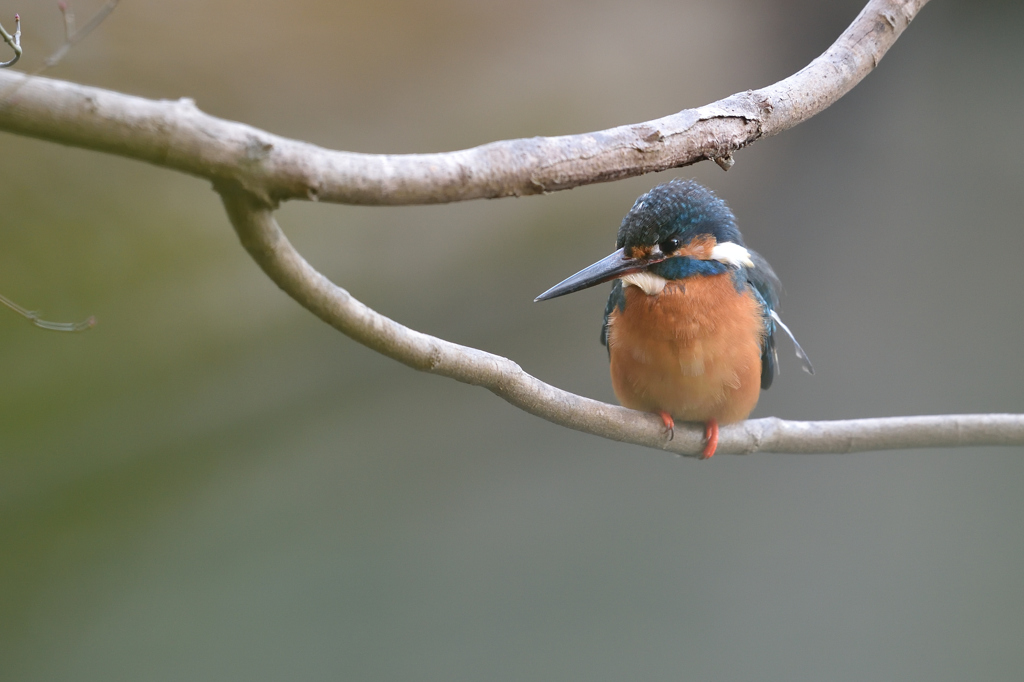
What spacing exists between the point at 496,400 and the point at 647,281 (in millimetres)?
1583

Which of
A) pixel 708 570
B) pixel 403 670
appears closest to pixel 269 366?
pixel 403 670

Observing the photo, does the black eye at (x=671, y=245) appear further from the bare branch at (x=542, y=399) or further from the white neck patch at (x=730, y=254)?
the bare branch at (x=542, y=399)

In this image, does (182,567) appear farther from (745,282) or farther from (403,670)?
(745,282)

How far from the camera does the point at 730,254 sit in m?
1.26

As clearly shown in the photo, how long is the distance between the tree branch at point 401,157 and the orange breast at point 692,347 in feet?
0.93

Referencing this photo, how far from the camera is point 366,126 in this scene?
228 centimetres

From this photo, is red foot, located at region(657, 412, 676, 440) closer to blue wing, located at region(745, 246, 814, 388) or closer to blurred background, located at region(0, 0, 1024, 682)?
blue wing, located at region(745, 246, 814, 388)

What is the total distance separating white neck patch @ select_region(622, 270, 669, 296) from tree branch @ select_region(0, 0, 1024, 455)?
254 millimetres

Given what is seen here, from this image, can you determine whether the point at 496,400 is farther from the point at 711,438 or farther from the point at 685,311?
the point at 685,311

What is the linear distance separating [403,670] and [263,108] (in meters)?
1.71

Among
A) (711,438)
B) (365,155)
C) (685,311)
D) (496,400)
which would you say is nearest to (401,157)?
(365,155)

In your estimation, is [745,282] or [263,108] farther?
[263,108]

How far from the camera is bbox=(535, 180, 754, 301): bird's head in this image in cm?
113

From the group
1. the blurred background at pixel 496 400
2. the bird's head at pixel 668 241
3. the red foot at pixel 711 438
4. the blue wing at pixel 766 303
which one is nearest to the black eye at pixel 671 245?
the bird's head at pixel 668 241
